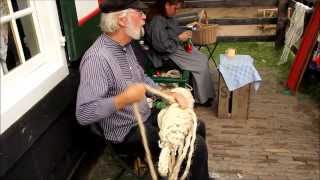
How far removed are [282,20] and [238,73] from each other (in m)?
3.03

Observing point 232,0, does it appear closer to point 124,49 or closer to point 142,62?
point 142,62

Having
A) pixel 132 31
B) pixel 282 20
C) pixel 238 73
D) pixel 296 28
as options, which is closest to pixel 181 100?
pixel 132 31

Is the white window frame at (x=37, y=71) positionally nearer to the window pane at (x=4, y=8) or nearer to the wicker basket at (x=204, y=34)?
the window pane at (x=4, y=8)

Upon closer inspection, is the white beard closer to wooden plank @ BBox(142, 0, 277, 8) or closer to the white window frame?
the white window frame

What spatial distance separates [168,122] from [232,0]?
5.04 metres

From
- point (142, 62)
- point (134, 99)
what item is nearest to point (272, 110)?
point (142, 62)

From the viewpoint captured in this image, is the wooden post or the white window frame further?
the wooden post

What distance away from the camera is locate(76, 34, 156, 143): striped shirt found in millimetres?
2164

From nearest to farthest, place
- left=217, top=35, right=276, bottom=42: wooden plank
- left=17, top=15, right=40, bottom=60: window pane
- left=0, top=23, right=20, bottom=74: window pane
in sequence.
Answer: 1. left=0, top=23, right=20, bottom=74: window pane
2. left=17, top=15, right=40, bottom=60: window pane
3. left=217, top=35, right=276, bottom=42: wooden plank

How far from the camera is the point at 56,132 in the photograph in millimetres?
2521

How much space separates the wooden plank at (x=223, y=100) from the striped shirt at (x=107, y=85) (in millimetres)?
1680

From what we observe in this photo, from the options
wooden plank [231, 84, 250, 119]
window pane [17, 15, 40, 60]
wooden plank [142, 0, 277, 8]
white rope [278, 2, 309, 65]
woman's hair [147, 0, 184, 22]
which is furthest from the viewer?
wooden plank [142, 0, 277, 8]

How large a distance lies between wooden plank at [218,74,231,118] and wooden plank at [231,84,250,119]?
0.07m

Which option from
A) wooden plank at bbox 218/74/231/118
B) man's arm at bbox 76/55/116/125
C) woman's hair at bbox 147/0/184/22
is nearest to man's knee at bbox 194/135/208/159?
man's arm at bbox 76/55/116/125
